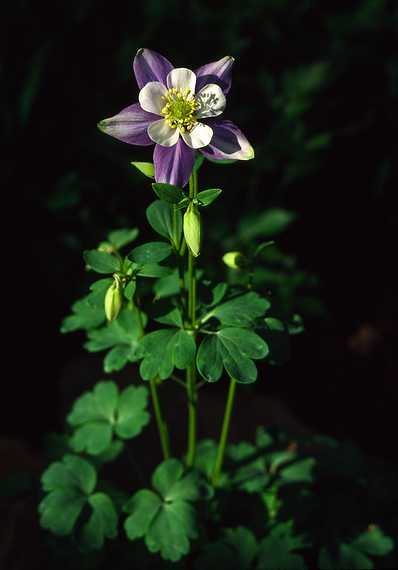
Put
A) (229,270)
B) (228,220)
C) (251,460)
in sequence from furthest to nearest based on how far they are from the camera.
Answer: (228,220), (229,270), (251,460)

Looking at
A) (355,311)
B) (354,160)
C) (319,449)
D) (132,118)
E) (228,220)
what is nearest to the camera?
(132,118)

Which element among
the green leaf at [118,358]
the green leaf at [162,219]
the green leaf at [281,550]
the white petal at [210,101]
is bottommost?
the green leaf at [281,550]

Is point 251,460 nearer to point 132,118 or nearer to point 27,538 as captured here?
point 27,538

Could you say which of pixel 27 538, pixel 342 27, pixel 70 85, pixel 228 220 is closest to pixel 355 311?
pixel 228 220

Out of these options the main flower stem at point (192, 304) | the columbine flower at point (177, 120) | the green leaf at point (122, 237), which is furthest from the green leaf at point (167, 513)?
the columbine flower at point (177, 120)

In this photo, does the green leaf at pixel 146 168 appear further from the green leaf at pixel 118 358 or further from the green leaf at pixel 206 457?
the green leaf at pixel 206 457

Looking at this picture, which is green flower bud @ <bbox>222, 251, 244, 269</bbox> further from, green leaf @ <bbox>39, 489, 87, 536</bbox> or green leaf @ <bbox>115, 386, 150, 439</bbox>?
green leaf @ <bbox>39, 489, 87, 536</bbox>

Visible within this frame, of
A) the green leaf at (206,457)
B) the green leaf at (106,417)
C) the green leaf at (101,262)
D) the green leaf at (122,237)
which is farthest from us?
the green leaf at (206,457)
